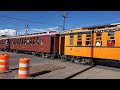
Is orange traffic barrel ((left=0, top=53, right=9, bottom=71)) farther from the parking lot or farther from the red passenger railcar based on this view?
the red passenger railcar

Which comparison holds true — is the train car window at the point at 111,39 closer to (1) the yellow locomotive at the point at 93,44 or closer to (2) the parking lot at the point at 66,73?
(1) the yellow locomotive at the point at 93,44

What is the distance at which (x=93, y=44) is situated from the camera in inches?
718

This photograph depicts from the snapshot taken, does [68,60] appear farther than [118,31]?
Yes

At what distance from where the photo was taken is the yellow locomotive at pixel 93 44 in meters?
16.3

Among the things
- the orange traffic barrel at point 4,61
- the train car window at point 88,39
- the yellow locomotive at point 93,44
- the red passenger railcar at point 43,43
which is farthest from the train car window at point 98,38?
the red passenger railcar at point 43,43

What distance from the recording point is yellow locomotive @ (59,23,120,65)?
16263 mm

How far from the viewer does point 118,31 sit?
15.8 m

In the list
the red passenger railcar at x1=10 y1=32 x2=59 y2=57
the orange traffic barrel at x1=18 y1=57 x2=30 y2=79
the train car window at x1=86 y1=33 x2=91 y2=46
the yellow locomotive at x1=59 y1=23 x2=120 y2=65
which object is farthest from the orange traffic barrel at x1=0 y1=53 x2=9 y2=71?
the red passenger railcar at x1=10 y1=32 x2=59 y2=57

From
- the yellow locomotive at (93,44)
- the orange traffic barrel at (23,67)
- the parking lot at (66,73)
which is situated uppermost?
the yellow locomotive at (93,44)

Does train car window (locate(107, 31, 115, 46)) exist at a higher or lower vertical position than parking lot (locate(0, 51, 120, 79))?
higher
